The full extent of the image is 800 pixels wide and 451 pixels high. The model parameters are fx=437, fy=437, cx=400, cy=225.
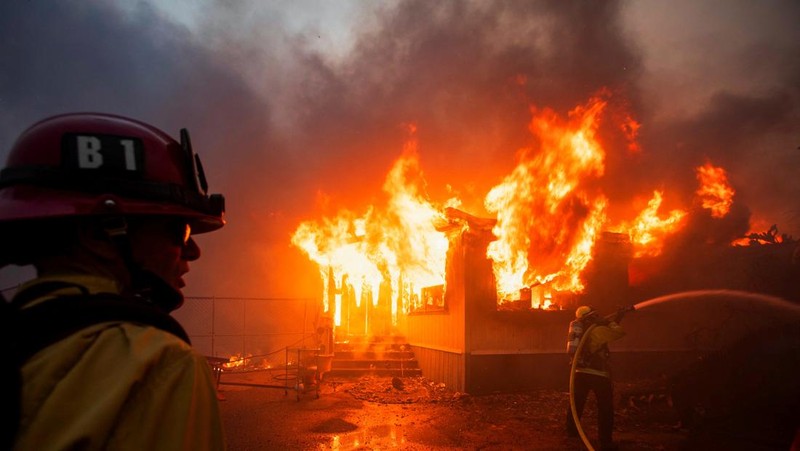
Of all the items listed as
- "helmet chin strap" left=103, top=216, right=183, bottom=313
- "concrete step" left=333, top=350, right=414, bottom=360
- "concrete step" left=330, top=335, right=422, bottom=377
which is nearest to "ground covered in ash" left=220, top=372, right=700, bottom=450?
"concrete step" left=330, top=335, right=422, bottom=377

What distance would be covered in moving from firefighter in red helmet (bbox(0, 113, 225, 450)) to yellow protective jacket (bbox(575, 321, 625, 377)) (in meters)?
8.77

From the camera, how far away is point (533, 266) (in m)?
18.8

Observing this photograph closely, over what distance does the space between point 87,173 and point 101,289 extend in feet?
1.51

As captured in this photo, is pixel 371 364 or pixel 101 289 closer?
pixel 101 289

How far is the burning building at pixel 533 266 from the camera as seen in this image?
49.2ft

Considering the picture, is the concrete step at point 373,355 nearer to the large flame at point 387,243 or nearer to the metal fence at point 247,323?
the large flame at point 387,243

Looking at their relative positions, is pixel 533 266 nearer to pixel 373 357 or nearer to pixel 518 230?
pixel 518 230

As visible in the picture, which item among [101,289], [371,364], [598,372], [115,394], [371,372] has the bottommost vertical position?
[371,372]

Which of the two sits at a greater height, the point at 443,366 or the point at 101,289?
the point at 101,289

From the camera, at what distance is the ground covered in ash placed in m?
9.27

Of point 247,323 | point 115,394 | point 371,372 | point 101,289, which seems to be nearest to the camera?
point 115,394

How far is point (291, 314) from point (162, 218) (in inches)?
1459

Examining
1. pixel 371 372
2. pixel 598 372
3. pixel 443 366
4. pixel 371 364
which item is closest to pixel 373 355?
pixel 371 364

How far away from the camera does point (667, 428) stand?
34.1ft
